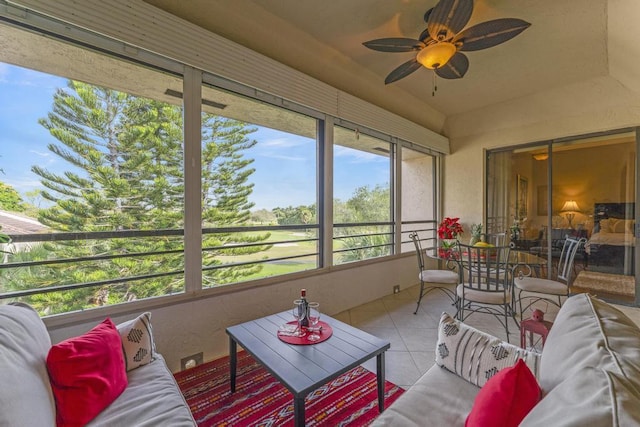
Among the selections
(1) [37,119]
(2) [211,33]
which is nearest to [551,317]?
(2) [211,33]

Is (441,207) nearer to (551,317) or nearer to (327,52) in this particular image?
(551,317)

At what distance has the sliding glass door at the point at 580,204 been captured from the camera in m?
3.25

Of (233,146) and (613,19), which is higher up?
(613,19)

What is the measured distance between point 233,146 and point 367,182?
1925 mm

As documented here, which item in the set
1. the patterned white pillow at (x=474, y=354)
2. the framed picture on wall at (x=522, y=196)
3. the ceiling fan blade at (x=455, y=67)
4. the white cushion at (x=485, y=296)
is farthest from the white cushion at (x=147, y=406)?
the framed picture on wall at (x=522, y=196)

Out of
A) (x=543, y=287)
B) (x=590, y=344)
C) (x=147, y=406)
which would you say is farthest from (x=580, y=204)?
(x=147, y=406)

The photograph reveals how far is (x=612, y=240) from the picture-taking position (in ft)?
10.9

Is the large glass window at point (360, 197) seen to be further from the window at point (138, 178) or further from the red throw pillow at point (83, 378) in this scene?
the red throw pillow at point (83, 378)

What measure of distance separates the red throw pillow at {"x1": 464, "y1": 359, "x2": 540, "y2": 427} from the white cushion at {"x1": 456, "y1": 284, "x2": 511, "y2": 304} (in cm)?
170

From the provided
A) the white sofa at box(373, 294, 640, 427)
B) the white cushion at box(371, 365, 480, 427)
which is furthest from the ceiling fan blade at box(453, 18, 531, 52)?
the white cushion at box(371, 365, 480, 427)

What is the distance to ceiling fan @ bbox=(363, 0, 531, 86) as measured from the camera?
1.70 metres

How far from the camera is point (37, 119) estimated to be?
1.62 meters

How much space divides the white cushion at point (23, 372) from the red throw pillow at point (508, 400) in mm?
1387

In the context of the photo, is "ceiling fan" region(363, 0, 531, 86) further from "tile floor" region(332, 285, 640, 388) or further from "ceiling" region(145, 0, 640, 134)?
"tile floor" region(332, 285, 640, 388)
